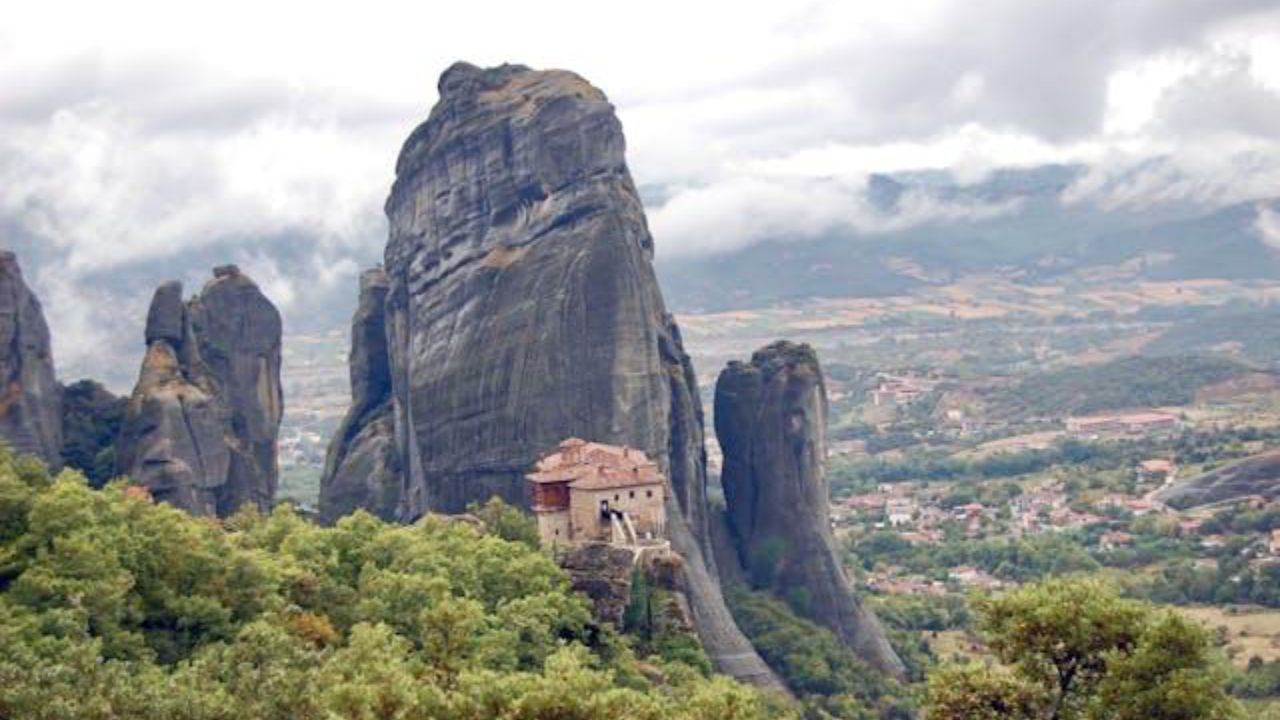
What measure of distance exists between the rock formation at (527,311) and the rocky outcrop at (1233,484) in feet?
237

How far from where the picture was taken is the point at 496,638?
222 ft

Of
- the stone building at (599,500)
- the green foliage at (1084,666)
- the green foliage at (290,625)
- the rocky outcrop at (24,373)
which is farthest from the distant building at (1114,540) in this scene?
the green foliage at (1084,666)

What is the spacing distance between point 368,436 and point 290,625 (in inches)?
2004

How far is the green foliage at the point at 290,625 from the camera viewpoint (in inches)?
1864

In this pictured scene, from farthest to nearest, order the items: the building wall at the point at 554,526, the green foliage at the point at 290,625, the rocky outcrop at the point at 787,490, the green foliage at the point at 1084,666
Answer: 1. the rocky outcrop at the point at 787,490
2. the building wall at the point at 554,526
3. the green foliage at the point at 290,625
4. the green foliage at the point at 1084,666

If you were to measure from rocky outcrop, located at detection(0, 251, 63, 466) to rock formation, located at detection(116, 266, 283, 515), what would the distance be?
12.7 ft

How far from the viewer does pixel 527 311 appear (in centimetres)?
10169

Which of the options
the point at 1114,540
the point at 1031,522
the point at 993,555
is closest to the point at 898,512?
the point at 1031,522

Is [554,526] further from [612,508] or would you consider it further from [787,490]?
[787,490]

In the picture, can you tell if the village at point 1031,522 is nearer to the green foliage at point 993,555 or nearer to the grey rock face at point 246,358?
the green foliage at point 993,555

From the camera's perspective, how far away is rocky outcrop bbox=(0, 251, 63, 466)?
297 ft

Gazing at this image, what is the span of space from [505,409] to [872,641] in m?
23.1

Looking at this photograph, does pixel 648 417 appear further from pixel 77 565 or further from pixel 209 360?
pixel 77 565

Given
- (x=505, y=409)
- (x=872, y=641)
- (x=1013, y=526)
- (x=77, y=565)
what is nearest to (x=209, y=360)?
(x=505, y=409)
